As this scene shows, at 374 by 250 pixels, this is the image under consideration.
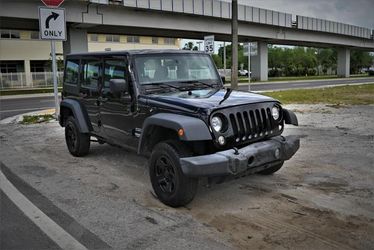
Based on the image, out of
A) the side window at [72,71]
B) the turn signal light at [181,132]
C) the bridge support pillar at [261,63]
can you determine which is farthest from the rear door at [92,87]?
the bridge support pillar at [261,63]

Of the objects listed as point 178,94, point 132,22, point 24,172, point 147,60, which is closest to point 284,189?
point 178,94

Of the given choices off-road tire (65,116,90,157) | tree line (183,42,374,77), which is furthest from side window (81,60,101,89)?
tree line (183,42,374,77)

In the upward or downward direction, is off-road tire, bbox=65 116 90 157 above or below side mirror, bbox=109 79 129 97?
below

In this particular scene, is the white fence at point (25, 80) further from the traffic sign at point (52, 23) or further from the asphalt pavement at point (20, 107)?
the traffic sign at point (52, 23)

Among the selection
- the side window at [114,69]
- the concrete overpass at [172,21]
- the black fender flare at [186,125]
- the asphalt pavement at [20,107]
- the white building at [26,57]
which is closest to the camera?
the black fender flare at [186,125]

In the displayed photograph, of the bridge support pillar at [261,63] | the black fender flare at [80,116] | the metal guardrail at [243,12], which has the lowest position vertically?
the black fender flare at [80,116]

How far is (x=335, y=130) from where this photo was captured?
397 inches

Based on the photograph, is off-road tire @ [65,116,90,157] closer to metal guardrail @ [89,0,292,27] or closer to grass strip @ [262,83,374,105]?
grass strip @ [262,83,374,105]

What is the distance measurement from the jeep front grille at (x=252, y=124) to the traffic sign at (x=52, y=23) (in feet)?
30.8

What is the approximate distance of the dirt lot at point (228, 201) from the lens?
13.2 ft

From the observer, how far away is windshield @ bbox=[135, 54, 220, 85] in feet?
19.3

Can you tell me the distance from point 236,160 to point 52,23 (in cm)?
1017

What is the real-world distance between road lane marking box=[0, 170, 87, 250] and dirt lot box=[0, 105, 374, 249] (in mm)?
280

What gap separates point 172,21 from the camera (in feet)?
113
